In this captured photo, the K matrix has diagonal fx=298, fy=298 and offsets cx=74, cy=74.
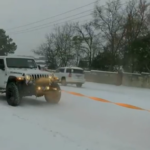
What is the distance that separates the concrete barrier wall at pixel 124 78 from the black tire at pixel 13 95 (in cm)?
1869

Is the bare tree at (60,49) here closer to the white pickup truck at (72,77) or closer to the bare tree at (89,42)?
the bare tree at (89,42)

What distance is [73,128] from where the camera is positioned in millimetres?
7266

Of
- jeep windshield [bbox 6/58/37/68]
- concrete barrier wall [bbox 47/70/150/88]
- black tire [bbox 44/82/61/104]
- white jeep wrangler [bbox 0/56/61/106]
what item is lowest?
concrete barrier wall [bbox 47/70/150/88]

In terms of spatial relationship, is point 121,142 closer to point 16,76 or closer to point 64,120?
point 64,120

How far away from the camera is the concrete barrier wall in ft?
90.9

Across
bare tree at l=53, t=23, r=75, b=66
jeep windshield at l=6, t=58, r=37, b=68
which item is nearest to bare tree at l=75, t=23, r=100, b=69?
bare tree at l=53, t=23, r=75, b=66

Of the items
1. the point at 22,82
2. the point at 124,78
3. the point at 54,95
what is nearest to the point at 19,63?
the point at 22,82

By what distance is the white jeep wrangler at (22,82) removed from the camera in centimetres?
1047

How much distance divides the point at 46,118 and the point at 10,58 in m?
4.42

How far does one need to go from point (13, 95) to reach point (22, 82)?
57cm

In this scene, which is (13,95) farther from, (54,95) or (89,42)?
(89,42)

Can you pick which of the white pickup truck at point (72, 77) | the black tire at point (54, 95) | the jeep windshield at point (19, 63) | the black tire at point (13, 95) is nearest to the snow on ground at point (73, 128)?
the black tire at point (13, 95)

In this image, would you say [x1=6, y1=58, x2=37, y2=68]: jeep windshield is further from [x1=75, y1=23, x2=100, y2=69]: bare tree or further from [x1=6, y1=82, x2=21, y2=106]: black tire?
[x1=75, y1=23, x2=100, y2=69]: bare tree

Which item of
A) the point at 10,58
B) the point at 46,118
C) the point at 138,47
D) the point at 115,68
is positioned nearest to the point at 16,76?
the point at 10,58
